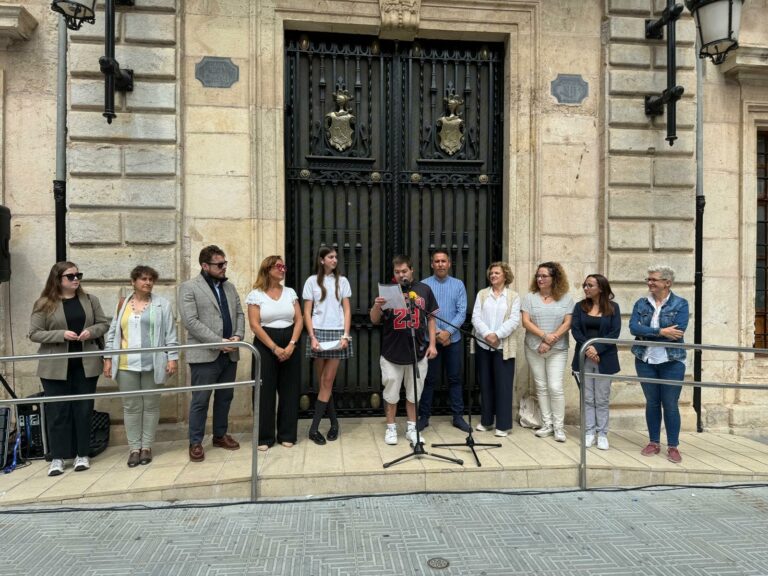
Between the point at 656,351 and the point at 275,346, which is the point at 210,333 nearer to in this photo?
the point at 275,346

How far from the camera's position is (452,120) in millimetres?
6512

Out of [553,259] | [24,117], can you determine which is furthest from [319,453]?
[24,117]

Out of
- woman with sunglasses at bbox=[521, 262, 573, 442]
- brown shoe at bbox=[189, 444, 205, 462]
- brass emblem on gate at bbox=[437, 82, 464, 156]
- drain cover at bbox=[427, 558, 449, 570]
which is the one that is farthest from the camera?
brass emblem on gate at bbox=[437, 82, 464, 156]

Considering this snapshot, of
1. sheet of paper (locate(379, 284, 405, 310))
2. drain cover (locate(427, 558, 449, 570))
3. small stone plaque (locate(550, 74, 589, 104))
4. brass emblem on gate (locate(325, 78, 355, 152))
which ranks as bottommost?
drain cover (locate(427, 558, 449, 570))

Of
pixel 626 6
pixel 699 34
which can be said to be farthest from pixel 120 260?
pixel 699 34

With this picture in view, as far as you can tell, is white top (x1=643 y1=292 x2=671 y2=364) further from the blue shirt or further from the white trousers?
the blue shirt

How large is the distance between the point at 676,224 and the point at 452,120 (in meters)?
3.17

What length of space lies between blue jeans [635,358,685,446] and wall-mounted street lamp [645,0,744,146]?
286 centimetres

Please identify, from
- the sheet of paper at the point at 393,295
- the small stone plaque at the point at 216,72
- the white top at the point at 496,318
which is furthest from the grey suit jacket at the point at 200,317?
the white top at the point at 496,318

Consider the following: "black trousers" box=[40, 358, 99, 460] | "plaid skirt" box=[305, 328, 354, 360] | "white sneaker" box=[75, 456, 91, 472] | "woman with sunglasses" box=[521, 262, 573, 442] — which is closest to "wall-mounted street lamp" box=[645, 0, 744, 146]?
"woman with sunglasses" box=[521, 262, 573, 442]

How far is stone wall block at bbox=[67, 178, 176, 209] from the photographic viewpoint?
557 centimetres

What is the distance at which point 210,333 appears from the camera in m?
4.86

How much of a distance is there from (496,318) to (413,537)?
8.67 feet

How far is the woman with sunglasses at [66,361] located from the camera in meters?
4.66
